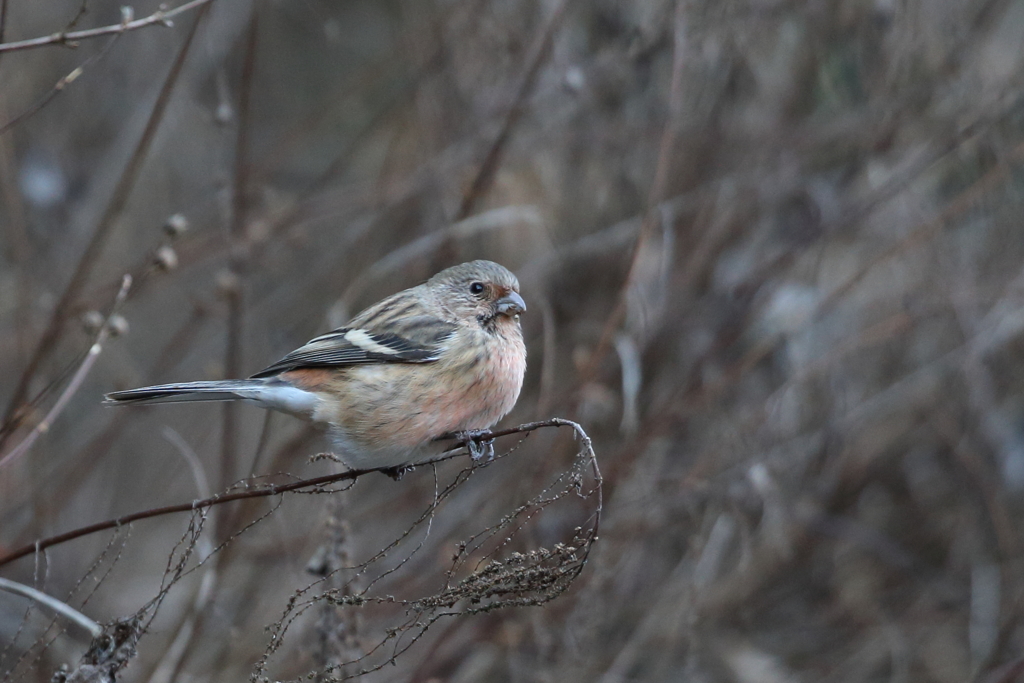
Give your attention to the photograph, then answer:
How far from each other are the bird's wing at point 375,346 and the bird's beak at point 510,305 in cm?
22

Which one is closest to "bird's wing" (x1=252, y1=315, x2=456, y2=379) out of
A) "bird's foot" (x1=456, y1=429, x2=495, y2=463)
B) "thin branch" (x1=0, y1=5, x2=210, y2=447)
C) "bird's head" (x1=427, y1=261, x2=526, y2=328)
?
"bird's head" (x1=427, y1=261, x2=526, y2=328)

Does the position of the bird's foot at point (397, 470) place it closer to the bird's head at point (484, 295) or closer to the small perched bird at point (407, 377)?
the small perched bird at point (407, 377)

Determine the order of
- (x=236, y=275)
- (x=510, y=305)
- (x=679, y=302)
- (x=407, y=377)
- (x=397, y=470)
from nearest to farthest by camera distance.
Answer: (x=397, y=470) → (x=407, y=377) → (x=510, y=305) → (x=236, y=275) → (x=679, y=302)

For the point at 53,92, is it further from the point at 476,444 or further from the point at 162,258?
the point at 476,444

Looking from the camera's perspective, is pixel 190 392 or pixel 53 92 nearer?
pixel 53 92

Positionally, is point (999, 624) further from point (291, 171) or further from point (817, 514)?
point (291, 171)

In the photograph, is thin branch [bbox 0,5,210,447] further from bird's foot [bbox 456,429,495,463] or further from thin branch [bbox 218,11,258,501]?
bird's foot [bbox 456,429,495,463]

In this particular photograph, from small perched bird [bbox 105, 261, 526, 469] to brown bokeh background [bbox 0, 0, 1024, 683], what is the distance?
47.6 inches

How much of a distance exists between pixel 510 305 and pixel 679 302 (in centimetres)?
253

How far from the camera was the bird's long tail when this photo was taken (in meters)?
3.04

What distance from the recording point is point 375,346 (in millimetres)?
3943

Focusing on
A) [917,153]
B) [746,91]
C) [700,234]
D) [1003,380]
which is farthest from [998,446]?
[746,91]

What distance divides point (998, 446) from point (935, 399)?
0.51m

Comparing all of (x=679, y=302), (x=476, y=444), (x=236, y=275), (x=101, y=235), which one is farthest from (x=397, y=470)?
(x=679, y=302)
